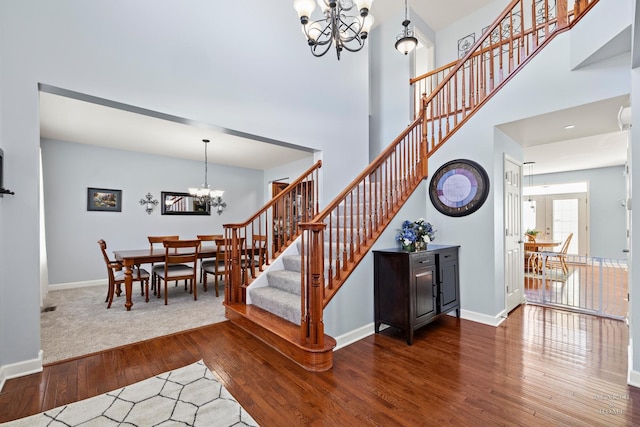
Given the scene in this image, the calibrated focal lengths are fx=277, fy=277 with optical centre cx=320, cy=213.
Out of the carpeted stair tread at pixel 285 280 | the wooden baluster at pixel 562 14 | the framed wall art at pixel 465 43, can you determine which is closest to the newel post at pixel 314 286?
the carpeted stair tread at pixel 285 280

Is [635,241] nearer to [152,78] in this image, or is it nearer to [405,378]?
[405,378]

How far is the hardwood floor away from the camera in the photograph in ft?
5.85

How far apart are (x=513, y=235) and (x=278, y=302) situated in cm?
330

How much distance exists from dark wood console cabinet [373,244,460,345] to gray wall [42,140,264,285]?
Result: 212 inches

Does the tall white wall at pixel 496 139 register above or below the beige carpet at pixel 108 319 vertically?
above

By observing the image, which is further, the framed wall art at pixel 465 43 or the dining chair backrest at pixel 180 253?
the framed wall art at pixel 465 43

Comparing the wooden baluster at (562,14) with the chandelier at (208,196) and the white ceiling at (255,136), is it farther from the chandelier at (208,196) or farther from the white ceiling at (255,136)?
the chandelier at (208,196)

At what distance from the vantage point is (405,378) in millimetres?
2193

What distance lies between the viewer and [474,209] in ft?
11.5

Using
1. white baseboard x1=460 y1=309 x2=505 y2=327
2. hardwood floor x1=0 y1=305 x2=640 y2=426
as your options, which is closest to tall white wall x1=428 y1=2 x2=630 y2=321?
white baseboard x1=460 y1=309 x2=505 y2=327

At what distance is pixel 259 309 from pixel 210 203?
14.6 feet

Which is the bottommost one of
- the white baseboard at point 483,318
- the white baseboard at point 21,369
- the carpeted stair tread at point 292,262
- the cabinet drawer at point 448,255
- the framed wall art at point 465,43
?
the white baseboard at point 483,318

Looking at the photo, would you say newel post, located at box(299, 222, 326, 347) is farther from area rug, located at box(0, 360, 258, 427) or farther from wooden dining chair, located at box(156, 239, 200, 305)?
wooden dining chair, located at box(156, 239, 200, 305)

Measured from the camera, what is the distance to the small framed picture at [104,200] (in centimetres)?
545
